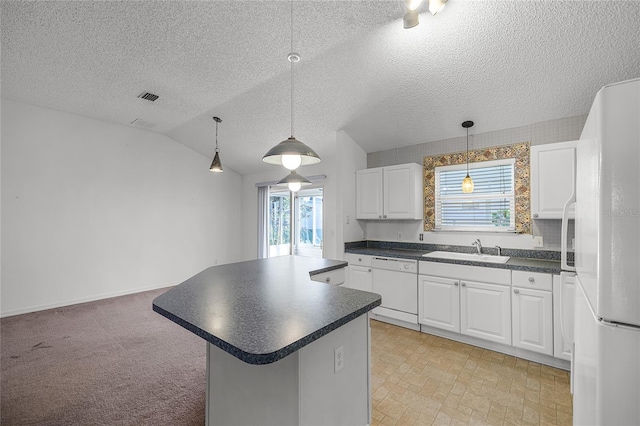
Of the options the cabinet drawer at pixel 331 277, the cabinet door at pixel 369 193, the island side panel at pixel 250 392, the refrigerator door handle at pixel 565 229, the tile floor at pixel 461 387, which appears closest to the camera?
the island side panel at pixel 250 392

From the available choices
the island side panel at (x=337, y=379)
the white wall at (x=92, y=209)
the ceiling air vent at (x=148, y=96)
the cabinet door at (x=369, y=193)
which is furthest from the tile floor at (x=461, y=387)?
the white wall at (x=92, y=209)

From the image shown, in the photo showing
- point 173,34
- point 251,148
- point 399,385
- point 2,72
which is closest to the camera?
point 399,385

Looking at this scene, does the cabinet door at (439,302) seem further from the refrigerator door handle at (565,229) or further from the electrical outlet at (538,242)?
the refrigerator door handle at (565,229)

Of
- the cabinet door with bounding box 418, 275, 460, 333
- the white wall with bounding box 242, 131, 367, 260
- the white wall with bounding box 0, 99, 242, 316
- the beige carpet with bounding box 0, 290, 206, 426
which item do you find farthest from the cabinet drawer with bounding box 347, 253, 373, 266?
the white wall with bounding box 0, 99, 242, 316

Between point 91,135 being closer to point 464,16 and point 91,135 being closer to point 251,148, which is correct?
point 251,148

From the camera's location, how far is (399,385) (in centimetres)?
228

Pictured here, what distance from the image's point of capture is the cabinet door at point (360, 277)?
12.1 feet

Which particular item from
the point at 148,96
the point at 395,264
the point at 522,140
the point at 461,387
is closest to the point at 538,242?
the point at 522,140

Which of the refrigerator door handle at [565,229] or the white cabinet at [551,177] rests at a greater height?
the white cabinet at [551,177]

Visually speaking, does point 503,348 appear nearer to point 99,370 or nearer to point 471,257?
point 471,257

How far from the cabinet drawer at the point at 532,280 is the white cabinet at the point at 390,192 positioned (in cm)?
136

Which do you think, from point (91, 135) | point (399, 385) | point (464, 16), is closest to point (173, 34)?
point (464, 16)

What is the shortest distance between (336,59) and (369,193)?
1844mm

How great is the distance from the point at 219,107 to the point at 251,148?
112cm
